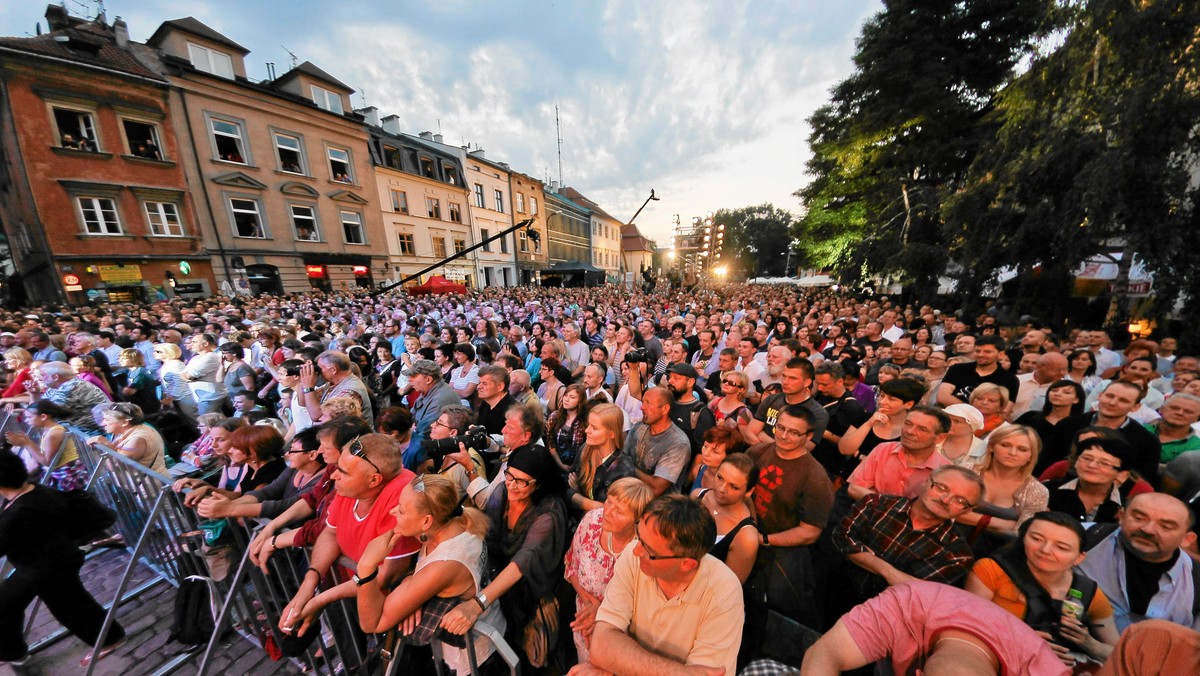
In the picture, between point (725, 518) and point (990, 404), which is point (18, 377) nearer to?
point (725, 518)

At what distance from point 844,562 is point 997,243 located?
11633 mm

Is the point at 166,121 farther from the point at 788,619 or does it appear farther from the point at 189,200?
the point at 788,619

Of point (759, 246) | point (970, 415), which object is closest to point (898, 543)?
point (970, 415)

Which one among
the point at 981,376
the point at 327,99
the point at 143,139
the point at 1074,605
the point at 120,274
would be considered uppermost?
the point at 327,99

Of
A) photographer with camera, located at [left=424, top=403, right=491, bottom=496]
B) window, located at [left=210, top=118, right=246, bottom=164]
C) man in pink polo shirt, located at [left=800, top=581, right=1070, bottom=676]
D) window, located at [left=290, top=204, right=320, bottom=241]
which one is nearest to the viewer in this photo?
man in pink polo shirt, located at [left=800, top=581, right=1070, bottom=676]

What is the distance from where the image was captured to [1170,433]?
315 cm

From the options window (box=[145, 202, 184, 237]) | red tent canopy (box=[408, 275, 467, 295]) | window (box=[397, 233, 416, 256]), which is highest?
window (box=[145, 202, 184, 237])

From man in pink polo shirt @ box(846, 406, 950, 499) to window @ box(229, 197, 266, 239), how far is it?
2541 centimetres

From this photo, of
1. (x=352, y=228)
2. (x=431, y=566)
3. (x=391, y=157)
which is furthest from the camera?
(x=391, y=157)

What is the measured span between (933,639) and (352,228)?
2761cm

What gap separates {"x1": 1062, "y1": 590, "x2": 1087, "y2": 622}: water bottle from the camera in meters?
1.82

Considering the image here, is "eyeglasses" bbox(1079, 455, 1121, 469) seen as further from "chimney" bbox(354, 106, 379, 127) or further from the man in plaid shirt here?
"chimney" bbox(354, 106, 379, 127)

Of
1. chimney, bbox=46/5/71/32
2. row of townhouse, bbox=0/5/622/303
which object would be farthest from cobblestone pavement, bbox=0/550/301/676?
chimney, bbox=46/5/71/32

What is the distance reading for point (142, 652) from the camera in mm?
2912
